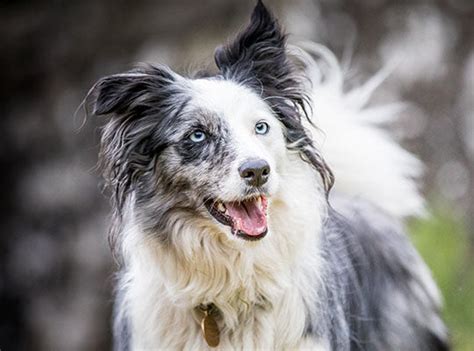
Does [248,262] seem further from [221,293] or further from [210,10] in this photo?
[210,10]

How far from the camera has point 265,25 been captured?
4.69 metres

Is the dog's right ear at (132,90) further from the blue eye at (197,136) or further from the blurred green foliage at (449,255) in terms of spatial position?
the blurred green foliage at (449,255)

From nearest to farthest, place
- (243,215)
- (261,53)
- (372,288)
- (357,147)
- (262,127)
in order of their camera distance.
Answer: (243,215) < (262,127) < (261,53) < (372,288) < (357,147)

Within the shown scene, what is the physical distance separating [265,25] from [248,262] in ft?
3.34

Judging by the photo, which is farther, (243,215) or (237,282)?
(237,282)

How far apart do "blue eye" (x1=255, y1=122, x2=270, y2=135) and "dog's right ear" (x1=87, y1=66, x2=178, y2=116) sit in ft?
1.34

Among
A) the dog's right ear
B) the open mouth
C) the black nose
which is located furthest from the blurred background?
the black nose

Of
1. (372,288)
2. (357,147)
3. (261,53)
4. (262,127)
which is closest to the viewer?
(262,127)

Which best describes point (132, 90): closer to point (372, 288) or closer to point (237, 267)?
point (237, 267)

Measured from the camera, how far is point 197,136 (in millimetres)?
4438

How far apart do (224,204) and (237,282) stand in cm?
35

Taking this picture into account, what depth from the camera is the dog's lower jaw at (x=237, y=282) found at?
14.7ft

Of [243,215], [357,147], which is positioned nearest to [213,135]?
[243,215]

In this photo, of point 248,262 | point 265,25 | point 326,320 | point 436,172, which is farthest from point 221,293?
point 436,172
